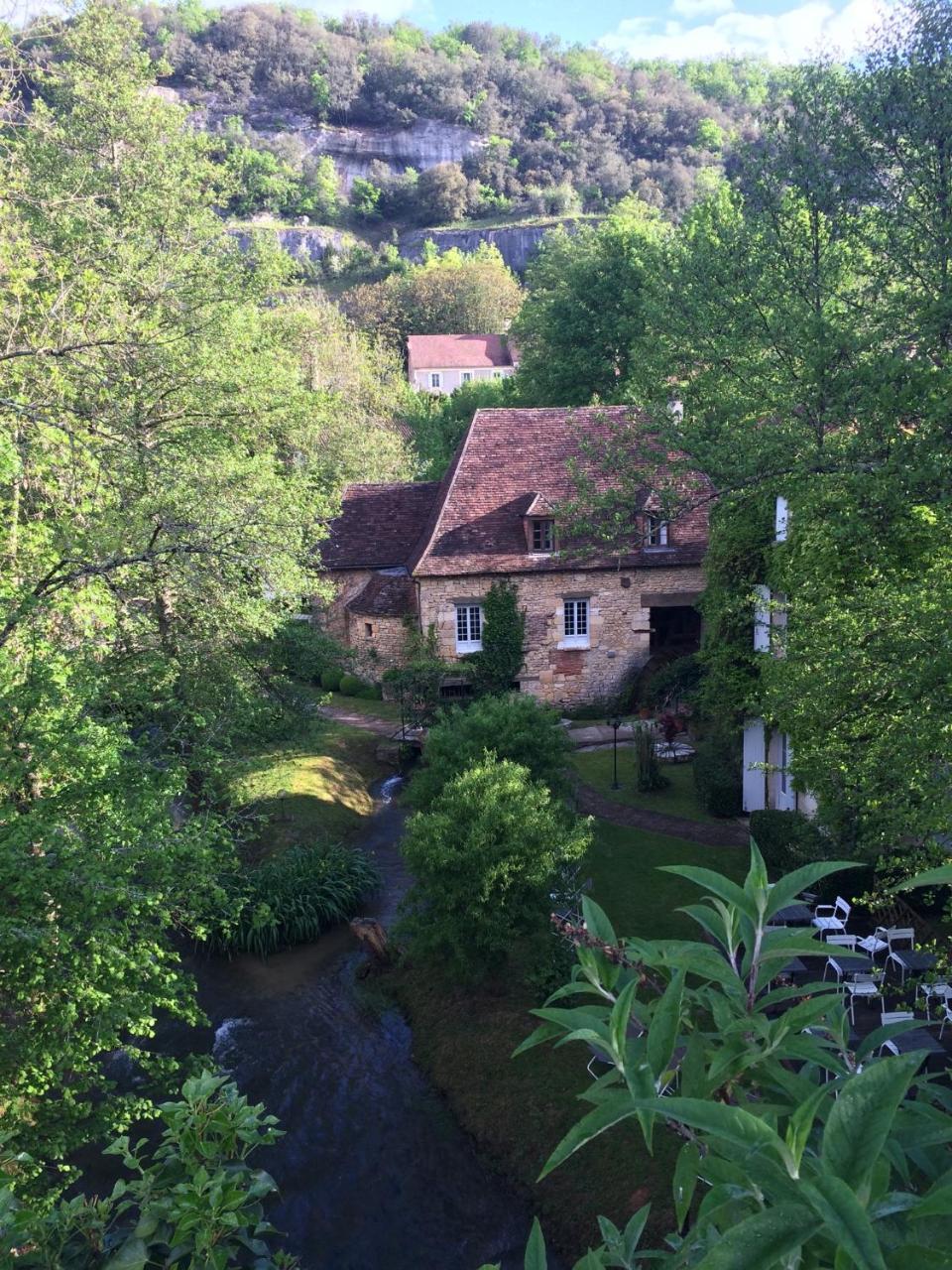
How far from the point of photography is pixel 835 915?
550 inches

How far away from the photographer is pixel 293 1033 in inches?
543

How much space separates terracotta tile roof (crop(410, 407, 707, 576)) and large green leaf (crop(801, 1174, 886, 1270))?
78.1 feet

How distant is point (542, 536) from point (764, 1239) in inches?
979

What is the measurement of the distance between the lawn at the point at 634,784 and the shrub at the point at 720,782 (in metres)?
0.36

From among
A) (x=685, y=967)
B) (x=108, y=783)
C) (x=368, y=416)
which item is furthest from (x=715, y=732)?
(x=368, y=416)

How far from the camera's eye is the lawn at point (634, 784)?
19.5m

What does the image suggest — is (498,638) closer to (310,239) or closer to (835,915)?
(835,915)

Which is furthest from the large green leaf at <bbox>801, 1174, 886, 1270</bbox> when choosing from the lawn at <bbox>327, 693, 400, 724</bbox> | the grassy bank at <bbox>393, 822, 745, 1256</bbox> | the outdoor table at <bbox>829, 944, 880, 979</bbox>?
the lawn at <bbox>327, 693, 400, 724</bbox>

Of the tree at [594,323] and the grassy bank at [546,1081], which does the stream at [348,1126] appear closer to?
the grassy bank at [546,1081]

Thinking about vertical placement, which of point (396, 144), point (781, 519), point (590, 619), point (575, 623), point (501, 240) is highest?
point (396, 144)

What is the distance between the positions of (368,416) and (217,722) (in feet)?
105

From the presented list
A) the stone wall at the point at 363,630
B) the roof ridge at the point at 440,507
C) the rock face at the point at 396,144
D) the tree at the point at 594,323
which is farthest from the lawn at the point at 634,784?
the rock face at the point at 396,144

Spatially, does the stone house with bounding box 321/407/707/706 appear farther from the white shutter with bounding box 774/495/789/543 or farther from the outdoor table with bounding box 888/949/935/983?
the outdoor table with bounding box 888/949/935/983

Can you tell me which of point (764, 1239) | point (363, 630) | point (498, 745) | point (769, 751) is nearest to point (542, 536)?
point (363, 630)
